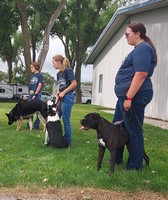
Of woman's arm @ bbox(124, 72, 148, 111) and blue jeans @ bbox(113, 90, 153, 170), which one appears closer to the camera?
woman's arm @ bbox(124, 72, 148, 111)

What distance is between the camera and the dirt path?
4293 mm

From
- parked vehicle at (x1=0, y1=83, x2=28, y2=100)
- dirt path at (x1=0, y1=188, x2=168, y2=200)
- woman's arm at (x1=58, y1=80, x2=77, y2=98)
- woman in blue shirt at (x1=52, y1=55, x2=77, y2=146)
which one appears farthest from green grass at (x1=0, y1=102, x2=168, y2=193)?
parked vehicle at (x1=0, y1=83, x2=28, y2=100)

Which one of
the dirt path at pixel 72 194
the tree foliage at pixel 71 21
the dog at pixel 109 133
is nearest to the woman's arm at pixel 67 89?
the dog at pixel 109 133

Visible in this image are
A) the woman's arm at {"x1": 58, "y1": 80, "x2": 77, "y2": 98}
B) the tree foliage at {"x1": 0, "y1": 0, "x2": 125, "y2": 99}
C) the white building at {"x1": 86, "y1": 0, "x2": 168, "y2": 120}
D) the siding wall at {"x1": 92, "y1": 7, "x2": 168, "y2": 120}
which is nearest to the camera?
the woman's arm at {"x1": 58, "y1": 80, "x2": 77, "y2": 98}

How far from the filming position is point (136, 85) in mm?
4844

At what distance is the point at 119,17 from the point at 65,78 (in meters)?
12.8

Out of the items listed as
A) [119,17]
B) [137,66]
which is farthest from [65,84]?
[119,17]

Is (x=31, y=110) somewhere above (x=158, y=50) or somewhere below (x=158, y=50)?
below

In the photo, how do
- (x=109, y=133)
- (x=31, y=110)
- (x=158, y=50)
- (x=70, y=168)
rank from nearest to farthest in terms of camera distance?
1. (x=109, y=133)
2. (x=70, y=168)
3. (x=31, y=110)
4. (x=158, y=50)

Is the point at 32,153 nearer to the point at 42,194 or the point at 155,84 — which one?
the point at 42,194

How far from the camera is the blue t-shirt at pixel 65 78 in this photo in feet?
22.3

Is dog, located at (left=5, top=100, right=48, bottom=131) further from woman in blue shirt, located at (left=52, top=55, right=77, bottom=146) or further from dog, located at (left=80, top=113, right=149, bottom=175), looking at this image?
dog, located at (left=80, top=113, right=149, bottom=175)

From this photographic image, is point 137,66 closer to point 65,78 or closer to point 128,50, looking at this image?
point 65,78

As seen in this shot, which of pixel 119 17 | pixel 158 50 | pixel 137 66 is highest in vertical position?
pixel 119 17
